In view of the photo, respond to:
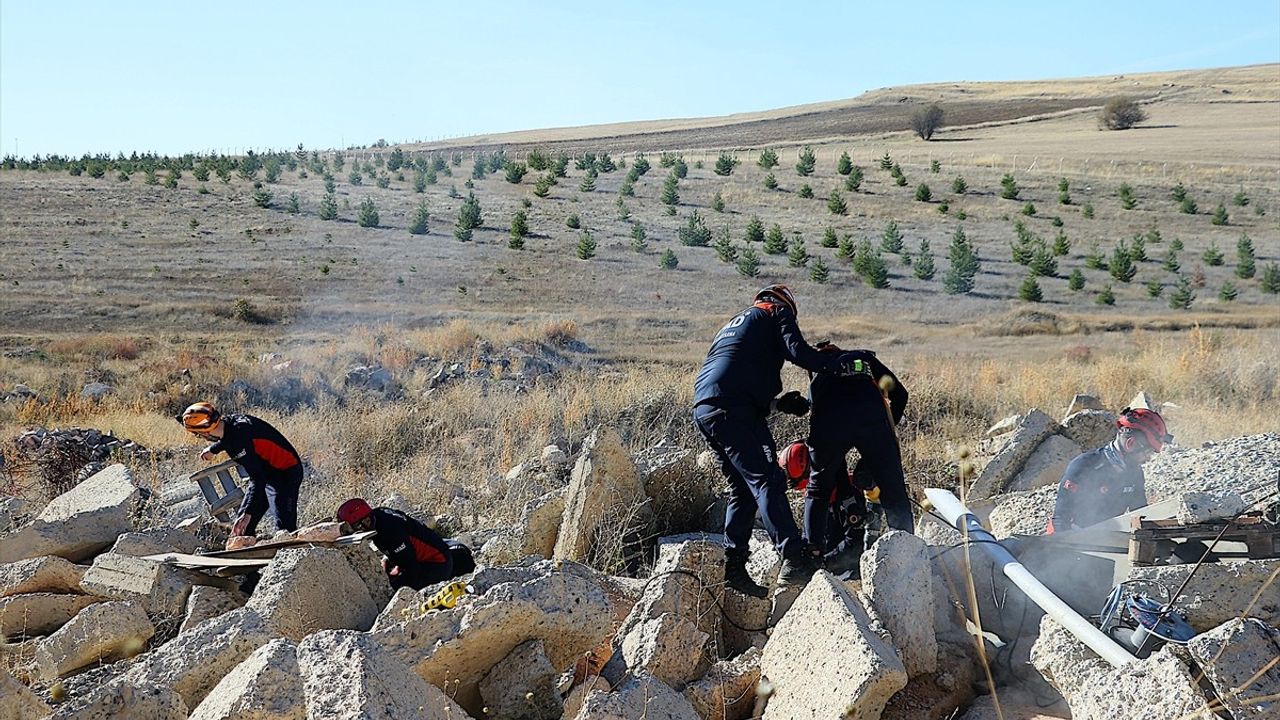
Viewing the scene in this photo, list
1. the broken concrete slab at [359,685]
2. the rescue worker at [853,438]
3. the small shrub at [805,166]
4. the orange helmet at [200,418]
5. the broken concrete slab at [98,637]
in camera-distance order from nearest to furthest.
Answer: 1. the broken concrete slab at [359,685]
2. the broken concrete slab at [98,637]
3. the rescue worker at [853,438]
4. the orange helmet at [200,418]
5. the small shrub at [805,166]

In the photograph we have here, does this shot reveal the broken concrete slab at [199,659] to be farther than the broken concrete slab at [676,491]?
No

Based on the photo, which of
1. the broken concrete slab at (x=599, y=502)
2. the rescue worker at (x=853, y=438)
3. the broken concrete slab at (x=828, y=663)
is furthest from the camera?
the broken concrete slab at (x=599, y=502)

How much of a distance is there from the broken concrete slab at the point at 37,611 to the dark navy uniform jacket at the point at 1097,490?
198 inches

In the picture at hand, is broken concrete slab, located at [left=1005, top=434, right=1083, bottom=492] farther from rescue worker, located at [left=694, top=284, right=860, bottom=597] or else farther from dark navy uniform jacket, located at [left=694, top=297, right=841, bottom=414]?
dark navy uniform jacket, located at [left=694, top=297, right=841, bottom=414]

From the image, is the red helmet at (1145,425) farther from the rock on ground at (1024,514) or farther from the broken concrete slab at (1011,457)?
the broken concrete slab at (1011,457)

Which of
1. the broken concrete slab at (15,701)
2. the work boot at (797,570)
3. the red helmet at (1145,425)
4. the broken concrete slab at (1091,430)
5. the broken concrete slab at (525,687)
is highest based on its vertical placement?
the broken concrete slab at (15,701)

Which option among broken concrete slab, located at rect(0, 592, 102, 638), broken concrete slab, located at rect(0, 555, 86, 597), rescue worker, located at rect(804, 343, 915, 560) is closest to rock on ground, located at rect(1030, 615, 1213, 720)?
rescue worker, located at rect(804, 343, 915, 560)

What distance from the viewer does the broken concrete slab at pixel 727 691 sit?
12.1 ft

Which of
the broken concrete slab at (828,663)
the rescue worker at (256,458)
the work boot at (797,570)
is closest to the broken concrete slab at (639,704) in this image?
the broken concrete slab at (828,663)

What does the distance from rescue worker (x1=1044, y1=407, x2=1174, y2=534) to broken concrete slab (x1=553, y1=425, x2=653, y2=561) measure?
7.54 ft

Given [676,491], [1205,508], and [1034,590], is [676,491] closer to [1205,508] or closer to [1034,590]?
[1034,590]

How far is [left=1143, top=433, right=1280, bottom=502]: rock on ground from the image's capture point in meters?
Answer: 6.21

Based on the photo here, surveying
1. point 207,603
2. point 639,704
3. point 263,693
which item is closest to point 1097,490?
point 639,704

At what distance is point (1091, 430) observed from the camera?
25.0 ft
